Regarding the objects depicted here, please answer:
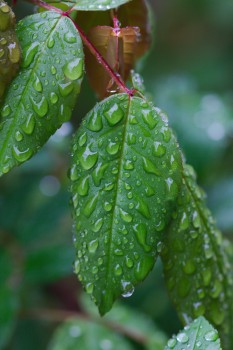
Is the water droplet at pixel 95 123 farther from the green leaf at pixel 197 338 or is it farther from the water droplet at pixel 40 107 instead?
the green leaf at pixel 197 338

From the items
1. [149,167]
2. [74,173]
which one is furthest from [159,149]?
[74,173]

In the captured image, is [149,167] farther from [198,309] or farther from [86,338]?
[86,338]

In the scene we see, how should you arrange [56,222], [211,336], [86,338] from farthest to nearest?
[56,222]
[86,338]
[211,336]

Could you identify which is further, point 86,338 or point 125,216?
point 86,338

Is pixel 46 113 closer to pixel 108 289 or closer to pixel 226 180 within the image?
pixel 108 289

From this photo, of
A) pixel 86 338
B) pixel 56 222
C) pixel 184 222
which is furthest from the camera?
pixel 56 222

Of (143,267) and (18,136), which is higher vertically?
(18,136)

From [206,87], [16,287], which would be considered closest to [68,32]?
[16,287]
